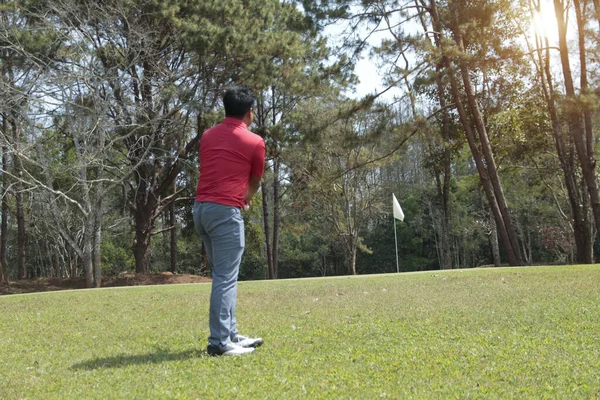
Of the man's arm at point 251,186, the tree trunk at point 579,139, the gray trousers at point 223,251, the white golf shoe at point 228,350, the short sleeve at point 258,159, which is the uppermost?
the tree trunk at point 579,139

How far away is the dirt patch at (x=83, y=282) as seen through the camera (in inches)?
800

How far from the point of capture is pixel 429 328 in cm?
474

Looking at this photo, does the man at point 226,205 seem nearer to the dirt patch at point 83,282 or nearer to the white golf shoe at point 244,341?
the white golf shoe at point 244,341

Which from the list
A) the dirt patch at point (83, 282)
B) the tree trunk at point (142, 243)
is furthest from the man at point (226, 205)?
the tree trunk at point (142, 243)

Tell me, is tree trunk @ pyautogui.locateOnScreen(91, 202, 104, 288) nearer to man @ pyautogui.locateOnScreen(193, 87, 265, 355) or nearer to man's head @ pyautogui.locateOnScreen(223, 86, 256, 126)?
man @ pyautogui.locateOnScreen(193, 87, 265, 355)

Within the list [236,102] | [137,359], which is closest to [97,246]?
[137,359]

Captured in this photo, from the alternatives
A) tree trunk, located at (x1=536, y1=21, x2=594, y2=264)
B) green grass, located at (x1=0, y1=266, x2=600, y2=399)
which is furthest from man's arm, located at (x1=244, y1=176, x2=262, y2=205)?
tree trunk, located at (x1=536, y1=21, x2=594, y2=264)

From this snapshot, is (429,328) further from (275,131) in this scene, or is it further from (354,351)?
(275,131)

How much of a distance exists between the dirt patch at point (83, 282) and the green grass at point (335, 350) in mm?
13430

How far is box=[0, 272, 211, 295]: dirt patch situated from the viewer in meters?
20.3

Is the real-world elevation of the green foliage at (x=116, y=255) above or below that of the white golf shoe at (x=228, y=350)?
above

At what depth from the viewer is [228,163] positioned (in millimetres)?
4281

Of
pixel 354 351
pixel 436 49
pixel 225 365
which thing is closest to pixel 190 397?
pixel 225 365

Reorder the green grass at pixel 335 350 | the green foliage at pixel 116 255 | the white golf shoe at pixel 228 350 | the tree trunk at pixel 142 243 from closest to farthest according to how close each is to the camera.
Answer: the green grass at pixel 335 350 → the white golf shoe at pixel 228 350 → the tree trunk at pixel 142 243 → the green foliage at pixel 116 255
